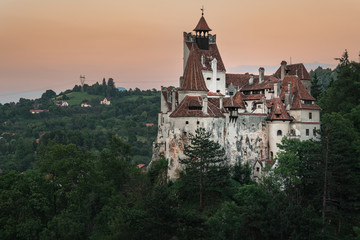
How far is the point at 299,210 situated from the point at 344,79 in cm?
3537

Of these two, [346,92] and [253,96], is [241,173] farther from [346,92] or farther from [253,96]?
[346,92]

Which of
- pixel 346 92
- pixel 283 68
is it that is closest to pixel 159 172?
pixel 283 68

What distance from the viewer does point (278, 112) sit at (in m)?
67.5

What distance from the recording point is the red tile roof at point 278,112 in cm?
6731

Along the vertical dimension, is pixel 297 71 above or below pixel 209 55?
below

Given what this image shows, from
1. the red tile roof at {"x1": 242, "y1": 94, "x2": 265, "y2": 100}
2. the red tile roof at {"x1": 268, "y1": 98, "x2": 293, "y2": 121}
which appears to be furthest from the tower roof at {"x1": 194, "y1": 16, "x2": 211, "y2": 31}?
the red tile roof at {"x1": 268, "y1": 98, "x2": 293, "y2": 121}

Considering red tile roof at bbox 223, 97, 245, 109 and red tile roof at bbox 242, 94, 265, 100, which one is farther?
red tile roof at bbox 242, 94, 265, 100

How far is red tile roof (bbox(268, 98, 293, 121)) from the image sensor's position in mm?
67312

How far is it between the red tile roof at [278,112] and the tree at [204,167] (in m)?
12.3

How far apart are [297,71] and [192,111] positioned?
78.7ft

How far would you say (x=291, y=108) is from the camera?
68.1m

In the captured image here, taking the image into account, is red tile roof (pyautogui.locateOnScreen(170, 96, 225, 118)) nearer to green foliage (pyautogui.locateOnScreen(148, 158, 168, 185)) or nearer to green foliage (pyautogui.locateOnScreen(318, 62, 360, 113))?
green foliage (pyautogui.locateOnScreen(148, 158, 168, 185))

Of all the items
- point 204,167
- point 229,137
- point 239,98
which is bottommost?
point 204,167

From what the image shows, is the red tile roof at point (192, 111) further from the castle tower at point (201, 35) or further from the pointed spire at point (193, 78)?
the castle tower at point (201, 35)
